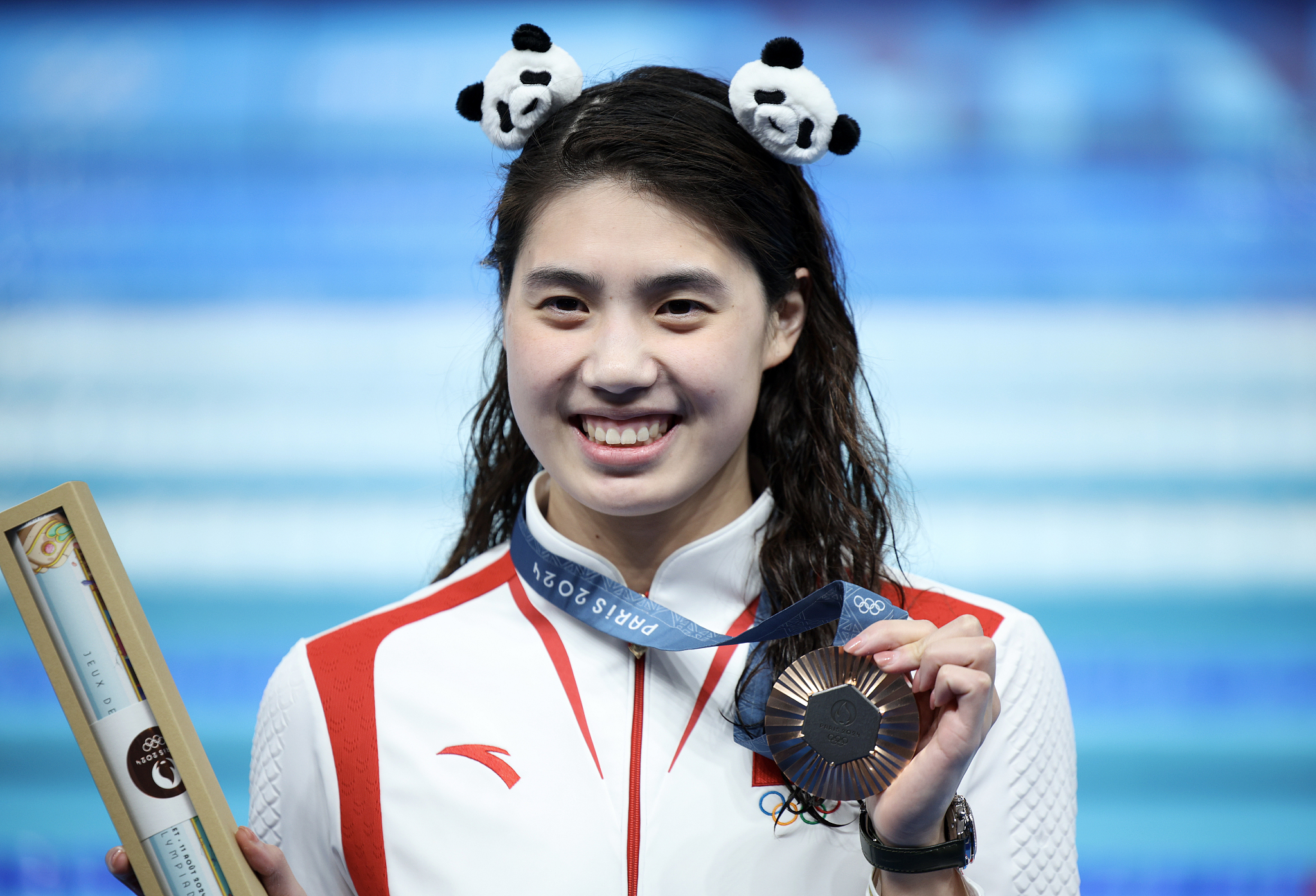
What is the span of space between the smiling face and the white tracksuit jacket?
0.52 feet

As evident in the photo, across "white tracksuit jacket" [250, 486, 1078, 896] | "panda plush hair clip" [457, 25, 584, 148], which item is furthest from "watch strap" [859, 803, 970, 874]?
"panda plush hair clip" [457, 25, 584, 148]

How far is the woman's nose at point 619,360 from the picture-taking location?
4.61 ft

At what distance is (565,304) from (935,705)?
2.14ft

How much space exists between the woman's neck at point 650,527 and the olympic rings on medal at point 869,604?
0.28 m

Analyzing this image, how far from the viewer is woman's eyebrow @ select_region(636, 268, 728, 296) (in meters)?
1.43

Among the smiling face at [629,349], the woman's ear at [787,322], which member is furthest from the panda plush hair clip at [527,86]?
the woman's ear at [787,322]

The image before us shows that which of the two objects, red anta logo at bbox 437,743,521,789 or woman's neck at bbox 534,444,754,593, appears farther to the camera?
woman's neck at bbox 534,444,754,593

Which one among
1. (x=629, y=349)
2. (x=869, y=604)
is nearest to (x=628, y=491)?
(x=629, y=349)

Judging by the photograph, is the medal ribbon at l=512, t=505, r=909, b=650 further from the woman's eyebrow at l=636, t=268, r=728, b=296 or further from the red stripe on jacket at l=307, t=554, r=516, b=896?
the woman's eyebrow at l=636, t=268, r=728, b=296

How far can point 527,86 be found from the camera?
5.25 feet

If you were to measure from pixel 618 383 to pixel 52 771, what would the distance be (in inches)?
111

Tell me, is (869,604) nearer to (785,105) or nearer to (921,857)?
(921,857)

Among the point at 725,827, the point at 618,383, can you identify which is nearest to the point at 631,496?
the point at 618,383

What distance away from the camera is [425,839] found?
1458 mm
